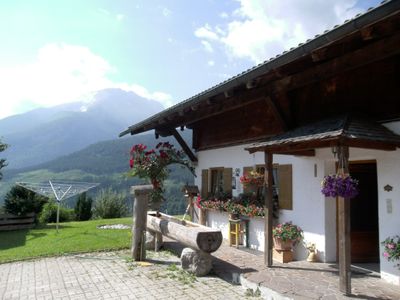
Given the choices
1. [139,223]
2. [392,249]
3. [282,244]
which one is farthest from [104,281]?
[392,249]

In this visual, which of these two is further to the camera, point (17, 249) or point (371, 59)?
point (17, 249)

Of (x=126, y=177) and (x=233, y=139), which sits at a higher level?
(x=233, y=139)

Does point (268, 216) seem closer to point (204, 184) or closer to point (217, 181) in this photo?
point (217, 181)

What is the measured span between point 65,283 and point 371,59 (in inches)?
235

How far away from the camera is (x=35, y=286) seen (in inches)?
221

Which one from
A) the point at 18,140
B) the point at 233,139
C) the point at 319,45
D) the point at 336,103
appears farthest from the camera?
the point at 18,140

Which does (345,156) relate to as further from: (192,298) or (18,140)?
(18,140)

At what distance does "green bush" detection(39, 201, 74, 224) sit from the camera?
46.9 feet

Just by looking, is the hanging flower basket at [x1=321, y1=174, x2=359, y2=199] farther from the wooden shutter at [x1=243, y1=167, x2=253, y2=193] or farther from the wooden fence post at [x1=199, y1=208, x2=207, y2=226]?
the wooden fence post at [x1=199, y1=208, x2=207, y2=226]

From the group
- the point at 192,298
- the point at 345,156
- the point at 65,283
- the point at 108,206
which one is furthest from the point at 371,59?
the point at 108,206

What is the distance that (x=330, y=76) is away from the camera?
19.9 ft

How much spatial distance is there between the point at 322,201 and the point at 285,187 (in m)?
1.03

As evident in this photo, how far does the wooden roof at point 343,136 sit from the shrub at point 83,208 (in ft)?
43.6

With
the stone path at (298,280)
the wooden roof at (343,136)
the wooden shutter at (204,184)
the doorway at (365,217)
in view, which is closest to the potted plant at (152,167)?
the wooden shutter at (204,184)
